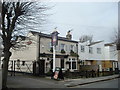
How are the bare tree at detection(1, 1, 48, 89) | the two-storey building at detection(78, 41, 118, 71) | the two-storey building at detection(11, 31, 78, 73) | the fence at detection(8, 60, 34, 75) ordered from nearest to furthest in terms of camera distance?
the bare tree at detection(1, 1, 48, 89), the two-storey building at detection(11, 31, 78, 73), the fence at detection(8, 60, 34, 75), the two-storey building at detection(78, 41, 118, 71)

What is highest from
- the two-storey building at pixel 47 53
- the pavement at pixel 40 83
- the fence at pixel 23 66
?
the two-storey building at pixel 47 53

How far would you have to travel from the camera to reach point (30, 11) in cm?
1257

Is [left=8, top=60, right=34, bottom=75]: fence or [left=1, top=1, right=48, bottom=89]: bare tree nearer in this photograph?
[left=1, top=1, right=48, bottom=89]: bare tree

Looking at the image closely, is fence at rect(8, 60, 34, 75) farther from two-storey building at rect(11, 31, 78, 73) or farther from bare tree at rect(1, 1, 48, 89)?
bare tree at rect(1, 1, 48, 89)

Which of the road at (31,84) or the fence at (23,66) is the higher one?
the fence at (23,66)

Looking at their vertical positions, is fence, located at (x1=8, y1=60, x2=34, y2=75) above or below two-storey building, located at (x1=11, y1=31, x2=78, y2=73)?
below

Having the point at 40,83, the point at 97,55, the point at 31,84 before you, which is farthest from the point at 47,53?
the point at 97,55

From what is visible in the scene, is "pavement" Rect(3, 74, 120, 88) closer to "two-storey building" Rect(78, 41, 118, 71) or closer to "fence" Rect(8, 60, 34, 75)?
"fence" Rect(8, 60, 34, 75)

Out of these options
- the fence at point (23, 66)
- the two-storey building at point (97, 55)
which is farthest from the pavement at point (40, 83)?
the two-storey building at point (97, 55)

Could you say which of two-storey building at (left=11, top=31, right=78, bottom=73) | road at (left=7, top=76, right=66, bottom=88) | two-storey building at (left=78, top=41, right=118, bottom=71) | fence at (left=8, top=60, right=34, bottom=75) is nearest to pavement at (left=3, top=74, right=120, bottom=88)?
road at (left=7, top=76, right=66, bottom=88)

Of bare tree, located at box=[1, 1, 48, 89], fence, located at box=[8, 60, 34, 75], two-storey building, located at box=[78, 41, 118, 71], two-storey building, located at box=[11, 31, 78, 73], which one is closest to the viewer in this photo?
bare tree, located at box=[1, 1, 48, 89]

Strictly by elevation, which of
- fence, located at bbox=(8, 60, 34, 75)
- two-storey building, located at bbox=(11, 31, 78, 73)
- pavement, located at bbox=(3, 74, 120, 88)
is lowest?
pavement, located at bbox=(3, 74, 120, 88)

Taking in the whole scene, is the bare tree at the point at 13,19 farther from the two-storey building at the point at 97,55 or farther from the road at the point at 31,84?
the two-storey building at the point at 97,55

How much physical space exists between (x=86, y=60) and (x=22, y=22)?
2786 centimetres
